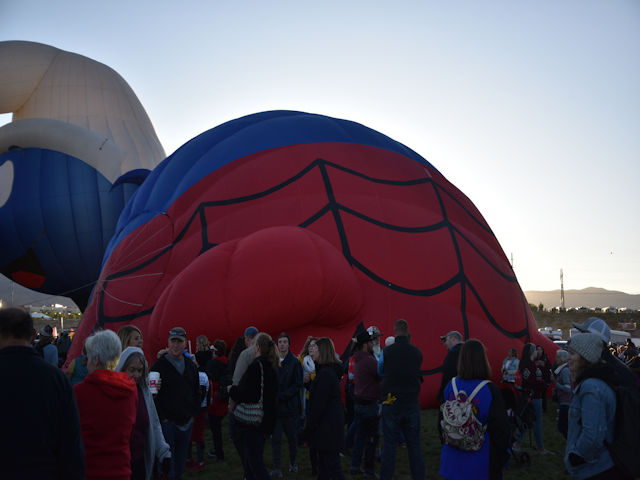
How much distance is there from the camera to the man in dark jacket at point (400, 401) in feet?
17.1

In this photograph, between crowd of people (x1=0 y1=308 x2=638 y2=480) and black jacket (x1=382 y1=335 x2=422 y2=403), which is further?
black jacket (x1=382 y1=335 x2=422 y2=403)

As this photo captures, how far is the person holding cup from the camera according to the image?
131 inches

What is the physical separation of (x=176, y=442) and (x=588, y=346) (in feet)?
10.3

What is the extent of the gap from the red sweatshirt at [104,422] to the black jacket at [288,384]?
119 inches

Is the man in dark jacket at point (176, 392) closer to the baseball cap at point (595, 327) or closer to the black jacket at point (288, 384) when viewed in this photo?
the black jacket at point (288, 384)

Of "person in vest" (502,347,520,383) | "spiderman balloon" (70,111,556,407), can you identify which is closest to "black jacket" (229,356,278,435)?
"spiderman balloon" (70,111,556,407)

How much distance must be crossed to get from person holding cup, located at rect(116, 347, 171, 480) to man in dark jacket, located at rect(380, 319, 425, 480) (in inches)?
90.8

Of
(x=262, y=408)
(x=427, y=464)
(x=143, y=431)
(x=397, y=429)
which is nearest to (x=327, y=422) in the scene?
(x=262, y=408)

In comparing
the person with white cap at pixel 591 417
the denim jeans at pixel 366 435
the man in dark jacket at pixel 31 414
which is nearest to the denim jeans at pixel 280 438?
the denim jeans at pixel 366 435

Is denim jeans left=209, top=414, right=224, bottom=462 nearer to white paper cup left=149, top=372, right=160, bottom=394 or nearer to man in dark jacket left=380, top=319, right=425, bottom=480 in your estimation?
man in dark jacket left=380, top=319, right=425, bottom=480

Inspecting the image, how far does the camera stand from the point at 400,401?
17.2 ft

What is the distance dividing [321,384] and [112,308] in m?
5.60

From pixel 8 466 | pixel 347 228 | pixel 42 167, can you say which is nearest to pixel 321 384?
pixel 8 466

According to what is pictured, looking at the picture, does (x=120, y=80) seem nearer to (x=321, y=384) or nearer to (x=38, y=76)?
(x=38, y=76)
